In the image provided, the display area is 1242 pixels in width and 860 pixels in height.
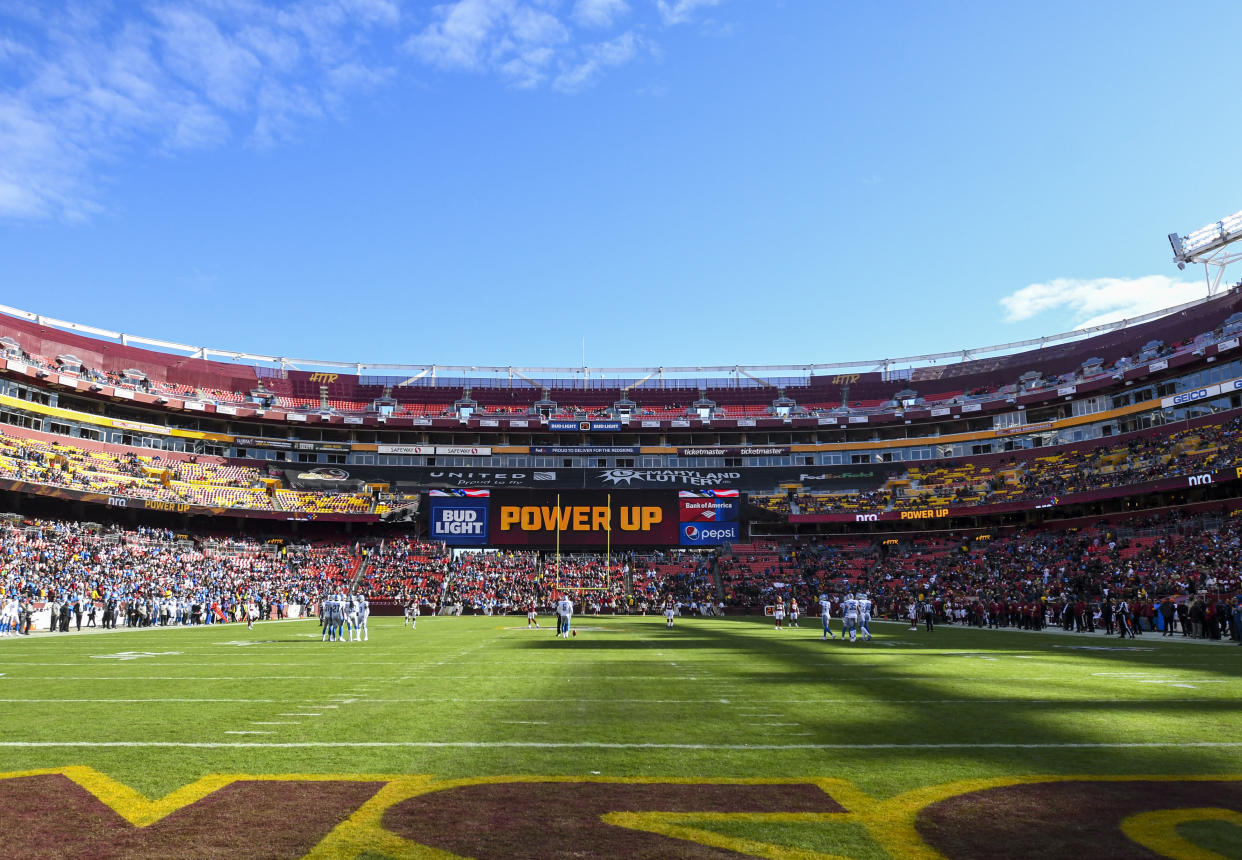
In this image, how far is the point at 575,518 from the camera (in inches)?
Answer: 2670

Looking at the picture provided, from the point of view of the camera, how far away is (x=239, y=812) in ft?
22.7

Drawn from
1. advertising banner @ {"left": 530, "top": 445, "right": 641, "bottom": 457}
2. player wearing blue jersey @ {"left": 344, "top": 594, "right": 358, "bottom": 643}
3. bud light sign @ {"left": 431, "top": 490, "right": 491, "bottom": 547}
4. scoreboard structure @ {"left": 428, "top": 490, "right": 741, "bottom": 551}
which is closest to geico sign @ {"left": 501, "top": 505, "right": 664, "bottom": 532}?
scoreboard structure @ {"left": 428, "top": 490, "right": 741, "bottom": 551}

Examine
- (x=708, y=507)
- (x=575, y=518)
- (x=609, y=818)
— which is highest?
(x=708, y=507)

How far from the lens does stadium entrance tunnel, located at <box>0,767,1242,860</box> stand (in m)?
6.00

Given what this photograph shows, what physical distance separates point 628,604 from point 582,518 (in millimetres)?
10194

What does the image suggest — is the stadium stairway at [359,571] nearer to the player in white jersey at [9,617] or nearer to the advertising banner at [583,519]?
the advertising banner at [583,519]

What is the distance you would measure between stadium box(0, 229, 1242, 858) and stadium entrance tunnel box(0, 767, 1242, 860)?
0.05 metres

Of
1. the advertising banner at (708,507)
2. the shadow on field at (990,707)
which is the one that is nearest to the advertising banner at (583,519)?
the advertising banner at (708,507)

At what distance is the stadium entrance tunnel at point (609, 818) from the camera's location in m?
6.00

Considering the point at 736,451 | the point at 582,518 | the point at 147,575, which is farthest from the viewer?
the point at 736,451

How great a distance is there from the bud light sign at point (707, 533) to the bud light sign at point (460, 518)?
16509mm

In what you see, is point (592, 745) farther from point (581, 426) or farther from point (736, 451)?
point (736, 451)

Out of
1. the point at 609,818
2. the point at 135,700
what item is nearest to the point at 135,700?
the point at 135,700

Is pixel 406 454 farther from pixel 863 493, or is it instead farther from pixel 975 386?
pixel 975 386
